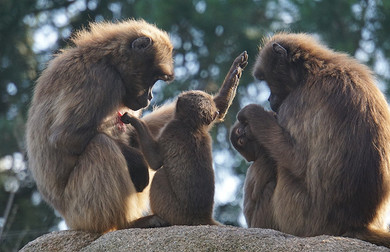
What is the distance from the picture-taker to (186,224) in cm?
765

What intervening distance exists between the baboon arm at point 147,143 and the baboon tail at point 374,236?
6.25ft

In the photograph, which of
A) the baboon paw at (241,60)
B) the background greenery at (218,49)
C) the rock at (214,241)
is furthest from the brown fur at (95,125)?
the background greenery at (218,49)

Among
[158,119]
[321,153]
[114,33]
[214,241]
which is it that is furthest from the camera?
[158,119]

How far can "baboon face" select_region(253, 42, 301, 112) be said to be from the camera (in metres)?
8.01

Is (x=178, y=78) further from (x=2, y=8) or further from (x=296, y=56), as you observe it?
(x=296, y=56)

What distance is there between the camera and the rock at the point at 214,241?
262 inches

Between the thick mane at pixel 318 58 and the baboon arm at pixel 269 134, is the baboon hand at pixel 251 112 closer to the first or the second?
the baboon arm at pixel 269 134

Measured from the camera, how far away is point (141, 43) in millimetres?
8305

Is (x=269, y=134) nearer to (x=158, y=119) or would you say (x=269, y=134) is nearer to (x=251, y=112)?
(x=251, y=112)

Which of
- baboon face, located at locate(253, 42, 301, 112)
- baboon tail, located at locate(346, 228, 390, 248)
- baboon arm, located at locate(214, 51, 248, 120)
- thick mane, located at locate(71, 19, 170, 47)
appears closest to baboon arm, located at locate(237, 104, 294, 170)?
baboon face, located at locate(253, 42, 301, 112)

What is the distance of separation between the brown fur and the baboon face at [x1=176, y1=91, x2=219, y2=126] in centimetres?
43

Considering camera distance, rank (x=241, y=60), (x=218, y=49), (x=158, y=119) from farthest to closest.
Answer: (x=218, y=49) → (x=158, y=119) → (x=241, y=60)

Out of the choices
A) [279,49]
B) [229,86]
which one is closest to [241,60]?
[229,86]

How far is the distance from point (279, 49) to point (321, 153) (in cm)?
126
